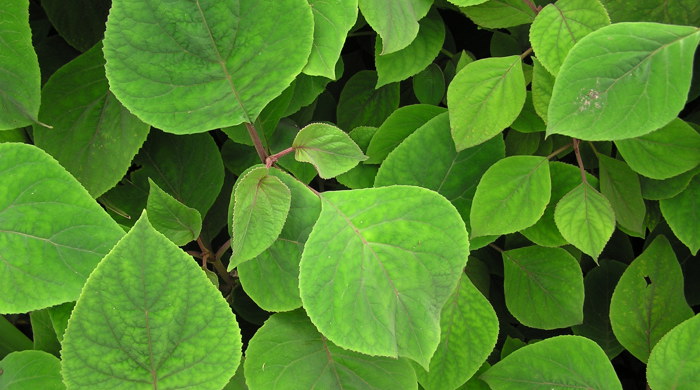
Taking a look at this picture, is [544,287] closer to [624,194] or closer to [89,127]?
[624,194]

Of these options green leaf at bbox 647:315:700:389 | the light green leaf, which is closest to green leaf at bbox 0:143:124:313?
the light green leaf

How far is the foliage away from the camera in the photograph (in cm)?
46

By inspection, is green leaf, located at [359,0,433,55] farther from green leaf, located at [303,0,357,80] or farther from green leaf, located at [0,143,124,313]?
green leaf, located at [0,143,124,313]

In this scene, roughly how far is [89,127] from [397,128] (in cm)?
27

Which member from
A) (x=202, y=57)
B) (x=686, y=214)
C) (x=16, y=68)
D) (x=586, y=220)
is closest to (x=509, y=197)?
(x=586, y=220)

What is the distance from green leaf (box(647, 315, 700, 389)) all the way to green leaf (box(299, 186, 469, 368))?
240 mm

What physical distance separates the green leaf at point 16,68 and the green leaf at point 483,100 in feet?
1.09

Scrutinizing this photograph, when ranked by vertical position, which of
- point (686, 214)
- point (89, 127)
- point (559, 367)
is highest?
point (89, 127)

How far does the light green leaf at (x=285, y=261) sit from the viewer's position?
526 millimetres

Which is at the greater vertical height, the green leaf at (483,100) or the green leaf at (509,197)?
the green leaf at (483,100)

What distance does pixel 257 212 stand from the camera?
48 centimetres

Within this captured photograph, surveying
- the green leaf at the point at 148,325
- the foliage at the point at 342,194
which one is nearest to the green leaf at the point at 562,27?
the foliage at the point at 342,194

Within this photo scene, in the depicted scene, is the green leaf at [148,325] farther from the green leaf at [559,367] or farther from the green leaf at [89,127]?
the green leaf at [559,367]

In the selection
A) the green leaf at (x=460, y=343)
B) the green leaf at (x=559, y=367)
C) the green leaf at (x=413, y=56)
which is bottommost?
the green leaf at (x=559, y=367)
